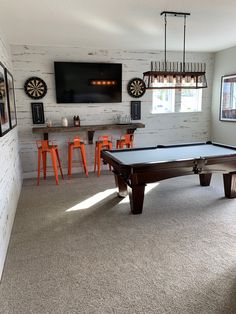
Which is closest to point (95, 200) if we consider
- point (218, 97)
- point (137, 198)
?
point (137, 198)

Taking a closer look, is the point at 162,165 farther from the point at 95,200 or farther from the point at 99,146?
the point at 99,146

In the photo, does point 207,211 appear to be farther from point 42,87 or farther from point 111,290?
point 42,87

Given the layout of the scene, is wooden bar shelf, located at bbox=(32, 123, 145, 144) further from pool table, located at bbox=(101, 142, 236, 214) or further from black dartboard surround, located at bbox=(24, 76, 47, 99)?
pool table, located at bbox=(101, 142, 236, 214)

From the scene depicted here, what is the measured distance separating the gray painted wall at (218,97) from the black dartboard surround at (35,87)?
405cm

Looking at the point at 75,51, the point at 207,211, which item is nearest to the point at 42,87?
the point at 75,51

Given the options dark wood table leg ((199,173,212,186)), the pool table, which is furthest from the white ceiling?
dark wood table leg ((199,173,212,186))

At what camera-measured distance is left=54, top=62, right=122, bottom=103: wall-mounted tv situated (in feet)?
16.9

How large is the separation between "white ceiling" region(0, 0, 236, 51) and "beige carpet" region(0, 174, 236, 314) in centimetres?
263

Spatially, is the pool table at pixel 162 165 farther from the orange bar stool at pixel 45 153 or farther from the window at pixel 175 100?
the window at pixel 175 100

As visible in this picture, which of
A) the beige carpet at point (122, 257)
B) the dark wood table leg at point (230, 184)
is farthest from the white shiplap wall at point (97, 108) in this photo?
the dark wood table leg at point (230, 184)

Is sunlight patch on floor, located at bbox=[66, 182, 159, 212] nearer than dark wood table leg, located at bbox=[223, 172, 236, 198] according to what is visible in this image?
Yes

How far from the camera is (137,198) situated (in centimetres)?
341

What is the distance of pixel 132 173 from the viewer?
3.20m

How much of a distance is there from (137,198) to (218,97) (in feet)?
13.2
